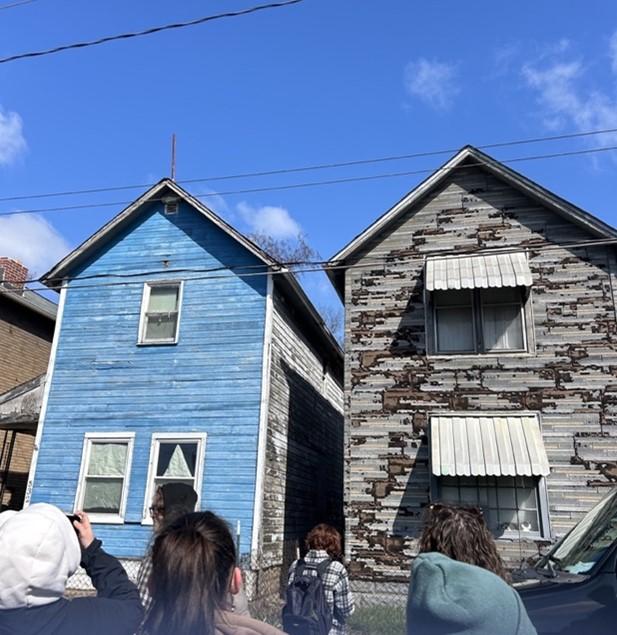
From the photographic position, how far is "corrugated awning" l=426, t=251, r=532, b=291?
35.2ft

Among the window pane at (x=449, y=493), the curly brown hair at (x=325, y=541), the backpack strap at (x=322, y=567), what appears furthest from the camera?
the window pane at (x=449, y=493)

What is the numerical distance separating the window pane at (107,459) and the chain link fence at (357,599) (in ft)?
5.90

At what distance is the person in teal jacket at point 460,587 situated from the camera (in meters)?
2.23

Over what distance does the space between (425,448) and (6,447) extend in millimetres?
13857

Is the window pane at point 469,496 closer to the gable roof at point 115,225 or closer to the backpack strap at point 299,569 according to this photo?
the backpack strap at point 299,569

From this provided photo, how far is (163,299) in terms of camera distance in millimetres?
13352

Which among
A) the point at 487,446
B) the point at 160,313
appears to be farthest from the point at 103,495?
the point at 487,446

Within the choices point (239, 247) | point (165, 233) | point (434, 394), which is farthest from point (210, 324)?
point (434, 394)

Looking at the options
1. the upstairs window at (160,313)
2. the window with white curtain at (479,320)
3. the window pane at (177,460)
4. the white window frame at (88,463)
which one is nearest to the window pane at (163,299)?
the upstairs window at (160,313)

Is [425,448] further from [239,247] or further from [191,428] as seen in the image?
[239,247]

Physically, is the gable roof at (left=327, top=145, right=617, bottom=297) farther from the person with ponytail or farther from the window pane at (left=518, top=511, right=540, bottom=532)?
the person with ponytail

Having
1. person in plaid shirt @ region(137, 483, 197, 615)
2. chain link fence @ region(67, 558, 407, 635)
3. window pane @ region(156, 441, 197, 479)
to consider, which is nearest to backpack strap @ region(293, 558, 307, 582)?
person in plaid shirt @ region(137, 483, 197, 615)

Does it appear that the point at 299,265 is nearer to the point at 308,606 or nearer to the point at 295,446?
the point at 295,446

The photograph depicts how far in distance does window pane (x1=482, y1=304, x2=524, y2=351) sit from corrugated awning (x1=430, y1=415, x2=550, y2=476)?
4.54ft
